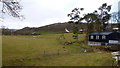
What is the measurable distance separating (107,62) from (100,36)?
26762 mm

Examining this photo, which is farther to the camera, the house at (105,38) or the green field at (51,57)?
the house at (105,38)

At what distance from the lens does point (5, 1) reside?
18688 millimetres

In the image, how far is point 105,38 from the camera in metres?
49.5

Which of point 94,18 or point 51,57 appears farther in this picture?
point 94,18

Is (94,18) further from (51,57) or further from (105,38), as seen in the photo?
(51,57)

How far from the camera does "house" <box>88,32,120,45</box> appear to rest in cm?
4816

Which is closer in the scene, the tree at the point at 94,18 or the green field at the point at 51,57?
the green field at the point at 51,57

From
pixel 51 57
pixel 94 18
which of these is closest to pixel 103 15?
pixel 94 18

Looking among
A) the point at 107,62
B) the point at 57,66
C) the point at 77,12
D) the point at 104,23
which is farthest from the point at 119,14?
the point at 57,66

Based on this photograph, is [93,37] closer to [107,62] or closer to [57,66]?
[107,62]

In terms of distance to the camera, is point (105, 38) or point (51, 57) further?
point (105, 38)

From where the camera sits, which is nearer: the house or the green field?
the green field

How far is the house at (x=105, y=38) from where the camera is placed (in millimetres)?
48162

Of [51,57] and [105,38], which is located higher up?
[105,38]
